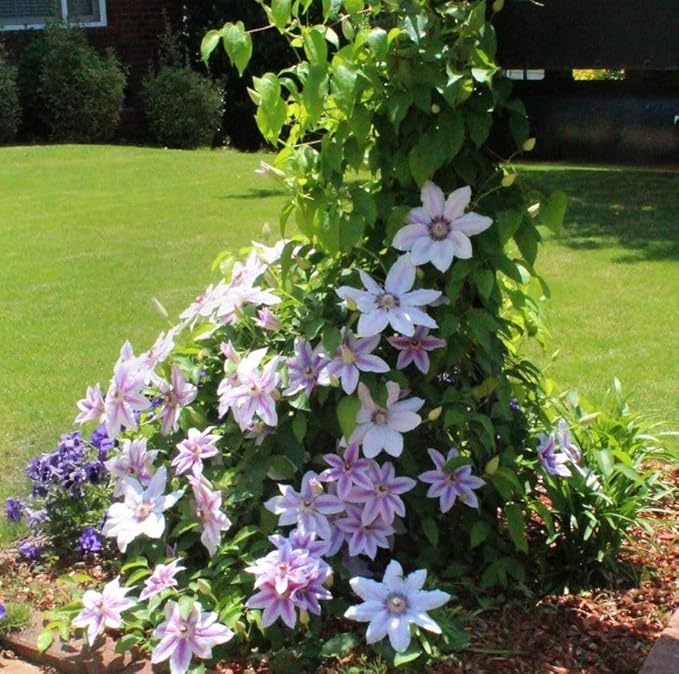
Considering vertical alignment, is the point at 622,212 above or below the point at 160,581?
below

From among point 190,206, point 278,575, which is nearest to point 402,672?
point 278,575

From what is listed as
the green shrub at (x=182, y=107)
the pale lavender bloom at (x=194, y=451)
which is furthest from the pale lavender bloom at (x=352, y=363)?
the green shrub at (x=182, y=107)

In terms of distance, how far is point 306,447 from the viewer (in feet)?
10.9

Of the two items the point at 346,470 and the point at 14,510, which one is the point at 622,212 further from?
the point at 346,470

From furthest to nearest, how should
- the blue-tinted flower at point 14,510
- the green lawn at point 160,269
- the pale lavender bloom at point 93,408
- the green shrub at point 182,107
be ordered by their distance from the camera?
the green shrub at point 182,107 < the green lawn at point 160,269 < the blue-tinted flower at point 14,510 < the pale lavender bloom at point 93,408

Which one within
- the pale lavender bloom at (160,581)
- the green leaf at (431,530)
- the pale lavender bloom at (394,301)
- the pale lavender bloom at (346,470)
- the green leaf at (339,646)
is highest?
the pale lavender bloom at (394,301)

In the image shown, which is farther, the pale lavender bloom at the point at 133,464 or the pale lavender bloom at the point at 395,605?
the pale lavender bloom at the point at 133,464

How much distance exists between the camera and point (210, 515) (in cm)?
319

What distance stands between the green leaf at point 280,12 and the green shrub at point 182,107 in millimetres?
13594

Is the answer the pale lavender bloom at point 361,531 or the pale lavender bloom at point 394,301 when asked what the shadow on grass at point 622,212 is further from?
the pale lavender bloom at point 361,531

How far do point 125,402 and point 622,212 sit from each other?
697 centimetres

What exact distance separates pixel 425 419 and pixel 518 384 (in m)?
0.37

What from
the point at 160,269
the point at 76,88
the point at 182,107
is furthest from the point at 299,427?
the point at 182,107

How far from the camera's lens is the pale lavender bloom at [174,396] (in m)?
3.41
